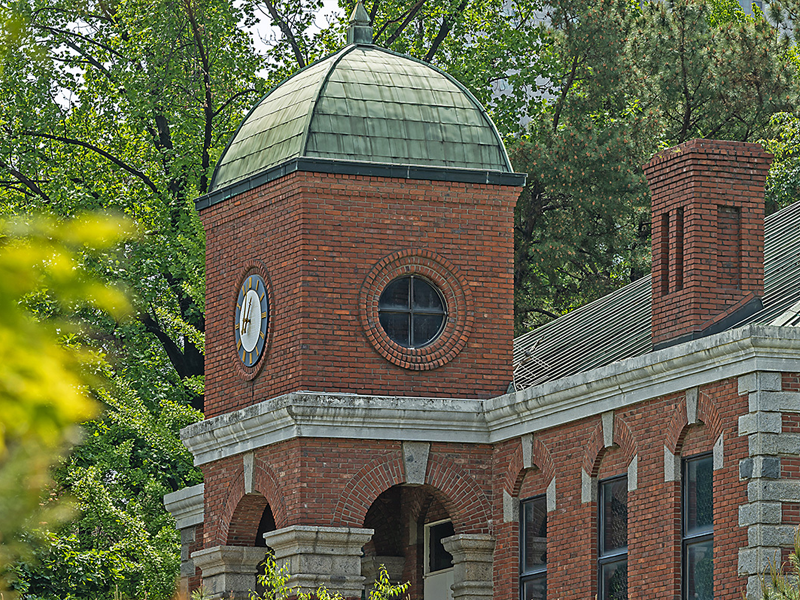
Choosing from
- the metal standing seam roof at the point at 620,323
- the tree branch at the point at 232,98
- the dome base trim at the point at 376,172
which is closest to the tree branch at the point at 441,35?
the tree branch at the point at 232,98

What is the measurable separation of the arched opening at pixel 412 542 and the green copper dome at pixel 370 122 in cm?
505

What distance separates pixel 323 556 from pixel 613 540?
12.9 ft

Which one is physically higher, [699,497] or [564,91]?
[564,91]

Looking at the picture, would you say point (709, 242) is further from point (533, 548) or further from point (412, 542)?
point (412, 542)

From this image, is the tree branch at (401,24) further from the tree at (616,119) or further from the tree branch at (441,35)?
the tree at (616,119)

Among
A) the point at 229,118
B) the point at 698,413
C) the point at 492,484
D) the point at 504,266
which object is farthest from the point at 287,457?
the point at 229,118

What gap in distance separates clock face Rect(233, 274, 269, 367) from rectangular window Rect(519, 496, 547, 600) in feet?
14.5

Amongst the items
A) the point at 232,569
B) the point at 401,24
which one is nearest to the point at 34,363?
the point at 232,569

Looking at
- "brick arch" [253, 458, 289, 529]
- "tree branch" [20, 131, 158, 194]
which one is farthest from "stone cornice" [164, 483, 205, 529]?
"tree branch" [20, 131, 158, 194]

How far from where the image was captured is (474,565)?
2238 cm

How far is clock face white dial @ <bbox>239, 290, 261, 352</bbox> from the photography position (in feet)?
76.9

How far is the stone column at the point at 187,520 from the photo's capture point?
26.8 meters

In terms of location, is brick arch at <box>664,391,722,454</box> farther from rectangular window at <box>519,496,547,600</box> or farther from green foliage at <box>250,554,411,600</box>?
green foliage at <box>250,554,411,600</box>

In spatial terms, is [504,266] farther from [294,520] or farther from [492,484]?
[294,520]
